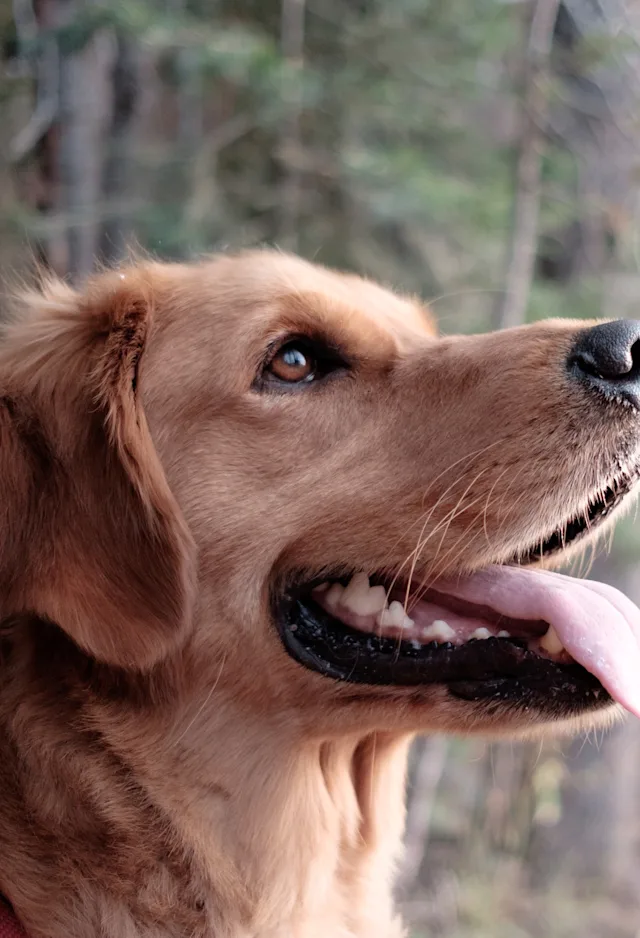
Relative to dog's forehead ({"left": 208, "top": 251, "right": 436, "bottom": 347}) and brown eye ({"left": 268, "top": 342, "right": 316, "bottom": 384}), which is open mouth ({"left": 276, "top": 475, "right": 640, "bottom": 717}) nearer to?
brown eye ({"left": 268, "top": 342, "right": 316, "bottom": 384})

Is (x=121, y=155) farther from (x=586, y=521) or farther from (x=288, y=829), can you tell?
(x=288, y=829)

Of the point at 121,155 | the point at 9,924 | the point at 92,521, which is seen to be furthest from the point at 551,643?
the point at 121,155

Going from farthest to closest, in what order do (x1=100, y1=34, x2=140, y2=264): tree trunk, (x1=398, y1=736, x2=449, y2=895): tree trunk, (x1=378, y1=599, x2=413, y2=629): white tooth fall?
(x1=398, y1=736, x2=449, y2=895): tree trunk < (x1=100, y1=34, x2=140, y2=264): tree trunk < (x1=378, y1=599, x2=413, y2=629): white tooth

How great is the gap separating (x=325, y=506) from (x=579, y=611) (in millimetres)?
598

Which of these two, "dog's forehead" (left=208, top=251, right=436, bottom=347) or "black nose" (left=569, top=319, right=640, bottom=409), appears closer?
"black nose" (left=569, top=319, right=640, bottom=409)

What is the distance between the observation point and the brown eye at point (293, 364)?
2078mm

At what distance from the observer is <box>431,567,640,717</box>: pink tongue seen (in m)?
1.83

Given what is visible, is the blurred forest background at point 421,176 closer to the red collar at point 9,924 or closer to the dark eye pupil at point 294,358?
the dark eye pupil at point 294,358

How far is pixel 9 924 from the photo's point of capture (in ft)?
5.83

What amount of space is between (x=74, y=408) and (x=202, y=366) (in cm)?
32

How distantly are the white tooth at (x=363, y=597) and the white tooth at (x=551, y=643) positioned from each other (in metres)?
0.36

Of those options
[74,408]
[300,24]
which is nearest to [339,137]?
[300,24]

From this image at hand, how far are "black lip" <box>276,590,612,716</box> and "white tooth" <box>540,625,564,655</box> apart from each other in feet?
0.10

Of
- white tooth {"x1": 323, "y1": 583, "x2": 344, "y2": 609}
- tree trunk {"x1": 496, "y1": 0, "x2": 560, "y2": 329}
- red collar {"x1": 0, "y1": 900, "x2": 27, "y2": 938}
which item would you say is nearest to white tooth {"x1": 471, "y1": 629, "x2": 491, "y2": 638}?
white tooth {"x1": 323, "y1": 583, "x2": 344, "y2": 609}
